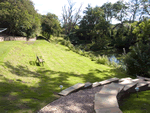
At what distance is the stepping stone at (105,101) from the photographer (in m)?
2.85

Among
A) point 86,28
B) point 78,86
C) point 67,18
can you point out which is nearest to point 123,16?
point 86,28

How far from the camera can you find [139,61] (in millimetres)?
8477

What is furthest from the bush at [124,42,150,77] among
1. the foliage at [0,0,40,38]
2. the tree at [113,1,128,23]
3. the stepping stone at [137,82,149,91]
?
the tree at [113,1,128,23]

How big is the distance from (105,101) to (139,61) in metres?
6.67

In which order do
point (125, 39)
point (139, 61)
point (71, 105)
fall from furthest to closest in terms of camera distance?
point (125, 39) < point (139, 61) < point (71, 105)

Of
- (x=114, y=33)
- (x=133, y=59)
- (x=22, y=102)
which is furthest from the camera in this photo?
(x=114, y=33)

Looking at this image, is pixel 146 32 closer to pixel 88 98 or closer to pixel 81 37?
pixel 88 98

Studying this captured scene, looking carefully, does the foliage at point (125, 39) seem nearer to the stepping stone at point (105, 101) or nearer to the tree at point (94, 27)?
the tree at point (94, 27)

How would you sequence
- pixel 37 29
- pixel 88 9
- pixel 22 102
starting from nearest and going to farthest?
pixel 22 102
pixel 37 29
pixel 88 9

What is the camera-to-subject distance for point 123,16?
4216cm

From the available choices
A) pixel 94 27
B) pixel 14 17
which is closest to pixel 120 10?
pixel 94 27

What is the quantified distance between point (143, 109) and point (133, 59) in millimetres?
5897

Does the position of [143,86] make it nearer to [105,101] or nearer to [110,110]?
[105,101]

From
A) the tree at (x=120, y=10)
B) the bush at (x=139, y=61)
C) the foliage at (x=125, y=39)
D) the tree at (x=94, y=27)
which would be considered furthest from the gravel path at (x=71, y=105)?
the tree at (x=120, y=10)
